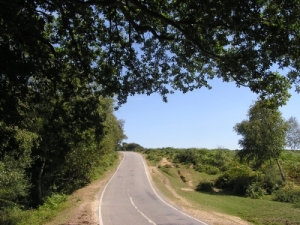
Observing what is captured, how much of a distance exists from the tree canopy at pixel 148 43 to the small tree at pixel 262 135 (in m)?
26.6

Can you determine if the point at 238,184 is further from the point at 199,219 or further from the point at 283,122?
the point at 199,219

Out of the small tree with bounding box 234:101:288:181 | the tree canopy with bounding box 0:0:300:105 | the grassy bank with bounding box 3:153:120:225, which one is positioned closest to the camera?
the tree canopy with bounding box 0:0:300:105

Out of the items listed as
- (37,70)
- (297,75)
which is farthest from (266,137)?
(37,70)

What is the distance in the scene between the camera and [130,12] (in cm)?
1071

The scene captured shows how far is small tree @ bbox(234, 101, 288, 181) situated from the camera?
122 ft

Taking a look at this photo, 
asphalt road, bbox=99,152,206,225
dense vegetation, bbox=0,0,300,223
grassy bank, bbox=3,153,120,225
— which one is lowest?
grassy bank, bbox=3,153,120,225

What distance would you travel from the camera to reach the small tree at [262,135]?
37.2 m

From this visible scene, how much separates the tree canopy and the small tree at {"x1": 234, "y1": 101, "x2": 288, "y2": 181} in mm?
26592

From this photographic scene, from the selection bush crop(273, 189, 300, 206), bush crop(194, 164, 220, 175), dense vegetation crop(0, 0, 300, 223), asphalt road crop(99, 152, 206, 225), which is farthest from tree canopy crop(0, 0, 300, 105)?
bush crop(194, 164, 220, 175)

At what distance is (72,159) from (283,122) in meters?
24.8

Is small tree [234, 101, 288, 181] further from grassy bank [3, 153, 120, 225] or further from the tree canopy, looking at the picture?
the tree canopy

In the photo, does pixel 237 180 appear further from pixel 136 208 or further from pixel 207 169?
pixel 136 208

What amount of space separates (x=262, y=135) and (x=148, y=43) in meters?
30.1

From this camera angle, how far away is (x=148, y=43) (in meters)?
10.9
